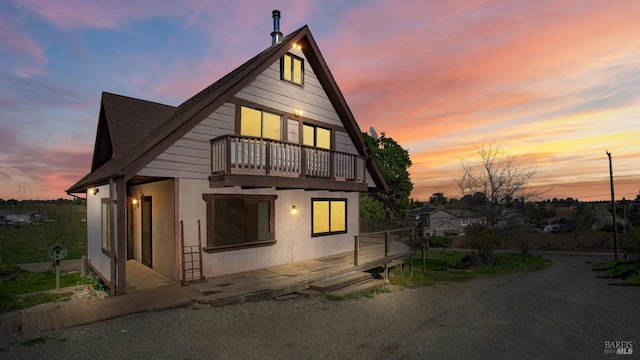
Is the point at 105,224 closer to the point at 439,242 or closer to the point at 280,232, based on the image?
the point at 280,232

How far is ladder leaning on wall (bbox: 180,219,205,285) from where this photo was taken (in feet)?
32.0

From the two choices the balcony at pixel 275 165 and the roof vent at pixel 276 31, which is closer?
the balcony at pixel 275 165

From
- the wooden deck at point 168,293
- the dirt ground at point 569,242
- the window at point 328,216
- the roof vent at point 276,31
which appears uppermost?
the roof vent at point 276,31

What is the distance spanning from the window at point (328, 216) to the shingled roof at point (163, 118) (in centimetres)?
308

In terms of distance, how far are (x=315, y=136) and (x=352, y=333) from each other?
30.0 feet

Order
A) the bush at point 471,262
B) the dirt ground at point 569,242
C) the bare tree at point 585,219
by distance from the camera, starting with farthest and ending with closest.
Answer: the bare tree at point 585,219 < the dirt ground at point 569,242 < the bush at point 471,262

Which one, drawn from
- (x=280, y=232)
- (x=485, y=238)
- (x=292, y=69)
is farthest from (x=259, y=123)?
(x=485, y=238)

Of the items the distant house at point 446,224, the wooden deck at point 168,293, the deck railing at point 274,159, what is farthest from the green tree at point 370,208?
the distant house at point 446,224

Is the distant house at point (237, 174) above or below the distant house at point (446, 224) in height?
above

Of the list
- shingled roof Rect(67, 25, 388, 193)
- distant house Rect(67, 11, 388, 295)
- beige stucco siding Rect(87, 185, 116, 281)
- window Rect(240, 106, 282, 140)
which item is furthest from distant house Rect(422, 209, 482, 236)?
beige stucco siding Rect(87, 185, 116, 281)

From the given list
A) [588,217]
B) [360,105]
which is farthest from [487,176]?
[588,217]

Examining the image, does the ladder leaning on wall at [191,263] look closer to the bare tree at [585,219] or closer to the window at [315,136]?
the window at [315,136]

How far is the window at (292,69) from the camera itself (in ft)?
43.3

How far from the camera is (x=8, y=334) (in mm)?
6496
